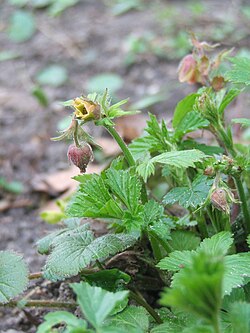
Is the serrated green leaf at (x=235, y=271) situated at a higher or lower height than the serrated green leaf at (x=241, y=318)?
lower

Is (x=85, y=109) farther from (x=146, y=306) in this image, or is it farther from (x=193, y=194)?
(x=146, y=306)

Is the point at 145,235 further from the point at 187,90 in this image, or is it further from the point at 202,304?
the point at 187,90

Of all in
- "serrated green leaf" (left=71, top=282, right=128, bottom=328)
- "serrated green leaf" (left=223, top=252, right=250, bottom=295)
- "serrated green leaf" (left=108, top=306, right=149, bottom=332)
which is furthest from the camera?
"serrated green leaf" (left=108, top=306, right=149, bottom=332)

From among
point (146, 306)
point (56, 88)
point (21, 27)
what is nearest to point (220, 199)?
point (146, 306)

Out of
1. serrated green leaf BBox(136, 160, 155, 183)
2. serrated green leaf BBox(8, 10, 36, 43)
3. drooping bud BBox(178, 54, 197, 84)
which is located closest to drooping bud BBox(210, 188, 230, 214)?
serrated green leaf BBox(136, 160, 155, 183)

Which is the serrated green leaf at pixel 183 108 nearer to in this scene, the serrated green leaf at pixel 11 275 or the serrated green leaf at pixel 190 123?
the serrated green leaf at pixel 190 123

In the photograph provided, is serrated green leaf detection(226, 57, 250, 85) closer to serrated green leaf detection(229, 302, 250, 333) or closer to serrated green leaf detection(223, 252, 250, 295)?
serrated green leaf detection(223, 252, 250, 295)

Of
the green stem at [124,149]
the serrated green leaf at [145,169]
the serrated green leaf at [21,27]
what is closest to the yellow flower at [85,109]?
the green stem at [124,149]
